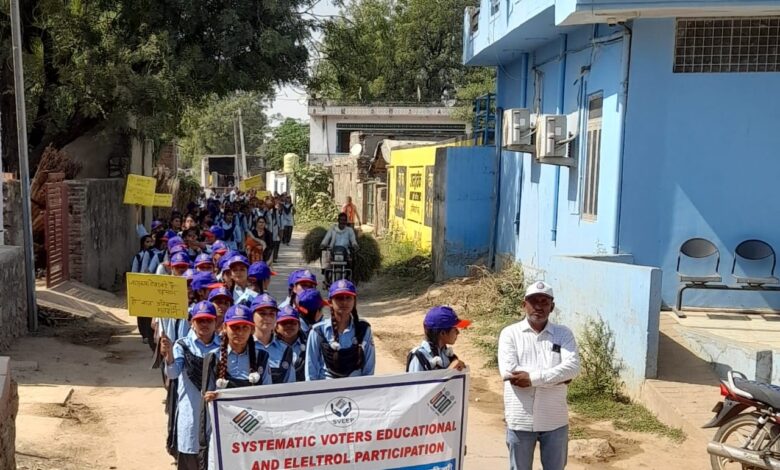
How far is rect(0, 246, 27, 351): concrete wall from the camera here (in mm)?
10578

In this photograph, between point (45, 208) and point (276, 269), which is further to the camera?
point (276, 269)

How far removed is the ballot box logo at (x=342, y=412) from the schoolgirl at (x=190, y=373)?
2.88 ft

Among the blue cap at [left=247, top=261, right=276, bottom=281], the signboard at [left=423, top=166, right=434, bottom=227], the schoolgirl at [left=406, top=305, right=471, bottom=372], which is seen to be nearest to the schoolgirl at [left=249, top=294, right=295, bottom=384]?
the schoolgirl at [left=406, top=305, right=471, bottom=372]

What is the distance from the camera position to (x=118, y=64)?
1494 cm

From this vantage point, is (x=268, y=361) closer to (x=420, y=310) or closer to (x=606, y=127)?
(x=606, y=127)

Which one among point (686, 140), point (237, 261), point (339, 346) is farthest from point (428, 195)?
point (339, 346)

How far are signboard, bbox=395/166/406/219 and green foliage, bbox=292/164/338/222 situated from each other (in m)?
12.2

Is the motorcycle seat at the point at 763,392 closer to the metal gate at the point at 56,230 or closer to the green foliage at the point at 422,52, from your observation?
the metal gate at the point at 56,230

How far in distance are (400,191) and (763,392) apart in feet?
64.2

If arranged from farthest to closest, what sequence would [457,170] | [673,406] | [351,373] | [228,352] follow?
1. [457,170]
2. [673,406]
3. [351,373]
4. [228,352]

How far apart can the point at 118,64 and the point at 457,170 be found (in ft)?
20.6

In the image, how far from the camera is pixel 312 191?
39094 mm

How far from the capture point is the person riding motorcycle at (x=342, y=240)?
52.1 ft

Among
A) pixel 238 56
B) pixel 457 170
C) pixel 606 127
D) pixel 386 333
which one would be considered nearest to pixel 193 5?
pixel 238 56
